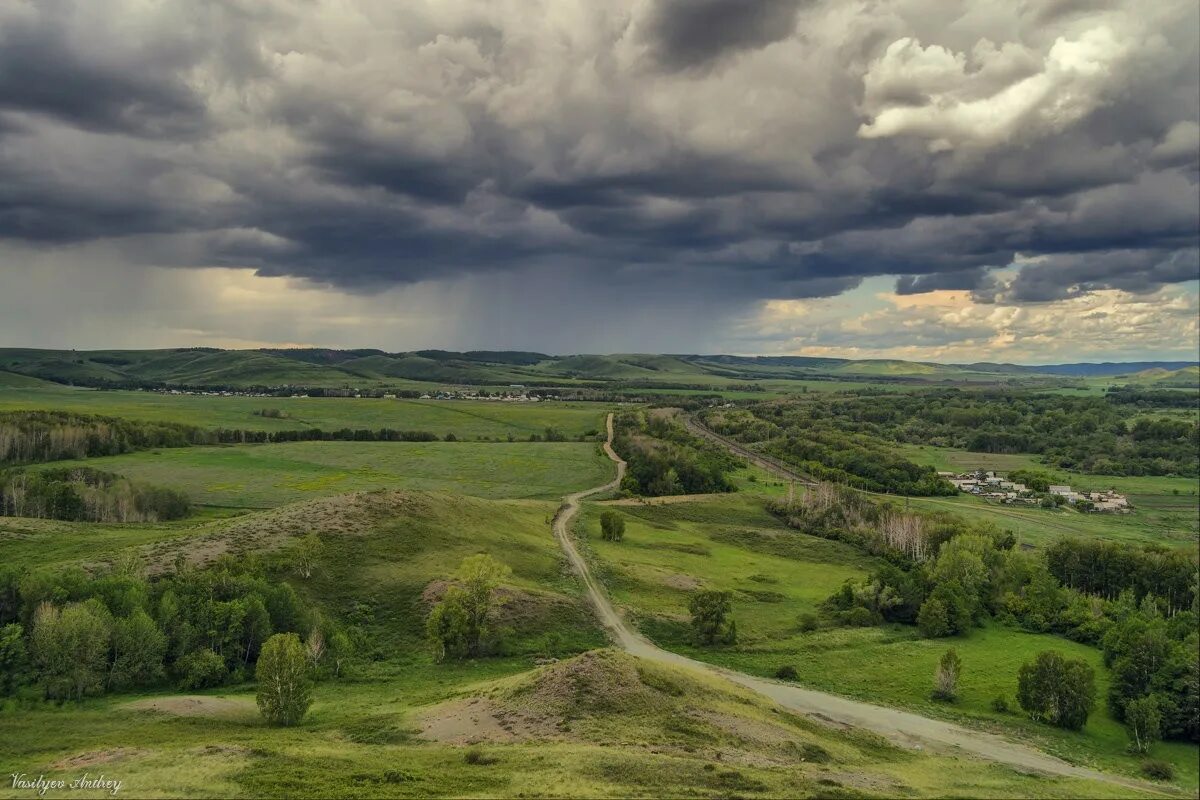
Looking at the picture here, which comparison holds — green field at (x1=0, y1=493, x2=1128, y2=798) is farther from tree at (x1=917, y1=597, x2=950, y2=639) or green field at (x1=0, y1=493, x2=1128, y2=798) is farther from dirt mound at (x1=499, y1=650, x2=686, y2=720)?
tree at (x1=917, y1=597, x2=950, y2=639)

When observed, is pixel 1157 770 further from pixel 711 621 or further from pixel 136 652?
pixel 136 652

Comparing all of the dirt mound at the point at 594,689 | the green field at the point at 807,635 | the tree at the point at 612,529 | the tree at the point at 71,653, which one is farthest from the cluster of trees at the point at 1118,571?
the tree at the point at 71,653

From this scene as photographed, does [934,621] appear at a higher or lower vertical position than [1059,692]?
lower

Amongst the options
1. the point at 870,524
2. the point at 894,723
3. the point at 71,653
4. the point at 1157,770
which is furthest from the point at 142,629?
the point at 870,524

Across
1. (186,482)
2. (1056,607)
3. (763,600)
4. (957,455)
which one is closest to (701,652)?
(763,600)

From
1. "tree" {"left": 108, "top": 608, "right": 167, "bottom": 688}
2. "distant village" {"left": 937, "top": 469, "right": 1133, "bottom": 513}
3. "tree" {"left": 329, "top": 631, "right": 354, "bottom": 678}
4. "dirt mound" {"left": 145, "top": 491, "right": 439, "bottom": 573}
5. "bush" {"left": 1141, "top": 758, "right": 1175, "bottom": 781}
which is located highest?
"distant village" {"left": 937, "top": 469, "right": 1133, "bottom": 513}

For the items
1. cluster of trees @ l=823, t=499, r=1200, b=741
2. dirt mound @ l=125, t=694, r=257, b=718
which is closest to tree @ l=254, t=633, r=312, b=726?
dirt mound @ l=125, t=694, r=257, b=718
